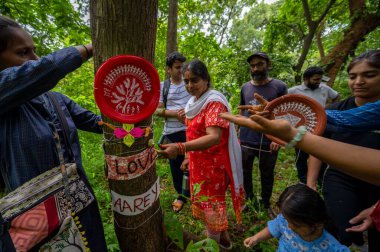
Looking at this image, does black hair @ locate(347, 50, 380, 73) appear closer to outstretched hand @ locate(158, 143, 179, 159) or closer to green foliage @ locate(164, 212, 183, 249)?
outstretched hand @ locate(158, 143, 179, 159)

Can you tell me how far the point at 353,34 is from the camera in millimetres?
5988

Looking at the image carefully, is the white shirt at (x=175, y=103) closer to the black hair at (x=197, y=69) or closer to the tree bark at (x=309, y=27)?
the black hair at (x=197, y=69)

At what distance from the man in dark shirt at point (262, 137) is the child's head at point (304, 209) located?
1264mm

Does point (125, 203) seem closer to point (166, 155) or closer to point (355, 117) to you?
point (166, 155)

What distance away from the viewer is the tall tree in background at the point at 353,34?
5.78 meters

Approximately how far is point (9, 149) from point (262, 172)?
2.62 m

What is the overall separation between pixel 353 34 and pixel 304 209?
6.60 metres

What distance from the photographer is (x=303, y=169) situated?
3.38m

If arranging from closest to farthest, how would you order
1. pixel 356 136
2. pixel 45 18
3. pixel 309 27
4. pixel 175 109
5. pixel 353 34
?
pixel 356 136 < pixel 175 109 < pixel 45 18 < pixel 309 27 < pixel 353 34

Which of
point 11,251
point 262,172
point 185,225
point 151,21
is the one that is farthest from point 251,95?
point 11,251

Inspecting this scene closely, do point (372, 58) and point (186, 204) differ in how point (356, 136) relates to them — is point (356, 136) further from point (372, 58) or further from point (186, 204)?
point (186, 204)

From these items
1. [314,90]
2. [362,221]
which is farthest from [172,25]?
[362,221]

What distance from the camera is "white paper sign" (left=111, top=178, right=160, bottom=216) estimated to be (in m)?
1.29

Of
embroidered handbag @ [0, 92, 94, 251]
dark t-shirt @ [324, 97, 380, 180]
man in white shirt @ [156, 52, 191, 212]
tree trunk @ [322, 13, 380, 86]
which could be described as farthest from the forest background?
dark t-shirt @ [324, 97, 380, 180]
